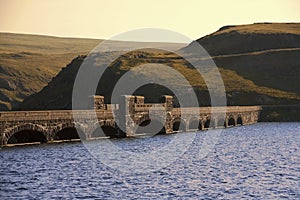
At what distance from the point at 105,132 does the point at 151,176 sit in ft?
141

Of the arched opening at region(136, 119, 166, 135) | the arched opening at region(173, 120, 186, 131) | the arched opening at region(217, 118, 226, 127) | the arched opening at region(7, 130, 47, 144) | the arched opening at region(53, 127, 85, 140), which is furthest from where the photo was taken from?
the arched opening at region(217, 118, 226, 127)

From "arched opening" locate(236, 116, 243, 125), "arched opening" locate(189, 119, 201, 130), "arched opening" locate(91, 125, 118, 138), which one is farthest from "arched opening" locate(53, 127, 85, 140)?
"arched opening" locate(236, 116, 243, 125)

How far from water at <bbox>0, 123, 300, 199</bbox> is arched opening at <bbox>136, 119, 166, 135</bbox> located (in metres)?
29.9

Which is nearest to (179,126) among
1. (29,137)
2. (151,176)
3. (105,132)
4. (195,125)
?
(195,125)

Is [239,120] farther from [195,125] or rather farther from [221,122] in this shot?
[195,125]

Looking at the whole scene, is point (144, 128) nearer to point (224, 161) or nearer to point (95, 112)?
point (95, 112)

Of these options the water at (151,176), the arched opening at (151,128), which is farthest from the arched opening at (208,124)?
the water at (151,176)

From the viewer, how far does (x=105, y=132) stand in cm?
9512

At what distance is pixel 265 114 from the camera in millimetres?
176500

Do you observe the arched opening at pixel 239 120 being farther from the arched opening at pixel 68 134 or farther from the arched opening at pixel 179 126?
the arched opening at pixel 68 134

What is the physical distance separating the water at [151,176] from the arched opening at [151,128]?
1178 inches

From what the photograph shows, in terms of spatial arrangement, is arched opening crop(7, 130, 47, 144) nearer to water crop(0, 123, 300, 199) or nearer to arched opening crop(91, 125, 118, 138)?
water crop(0, 123, 300, 199)

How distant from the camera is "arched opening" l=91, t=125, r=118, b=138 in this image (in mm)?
91700

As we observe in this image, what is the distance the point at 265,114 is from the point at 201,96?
2672 centimetres
